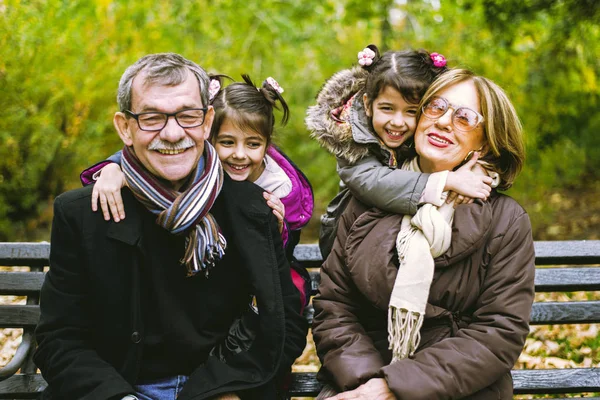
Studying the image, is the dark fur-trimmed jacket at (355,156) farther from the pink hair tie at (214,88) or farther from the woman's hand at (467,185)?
the pink hair tie at (214,88)

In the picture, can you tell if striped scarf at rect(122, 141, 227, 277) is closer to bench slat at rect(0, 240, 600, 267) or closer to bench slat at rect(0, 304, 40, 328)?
bench slat at rect(0, 240, 600, 267)

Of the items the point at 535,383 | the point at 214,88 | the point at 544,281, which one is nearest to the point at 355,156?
the point at 214,88

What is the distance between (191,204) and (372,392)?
1094 mm

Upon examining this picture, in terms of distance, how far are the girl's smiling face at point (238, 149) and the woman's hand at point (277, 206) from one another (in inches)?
9.0

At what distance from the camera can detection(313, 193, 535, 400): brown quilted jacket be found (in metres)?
2.61

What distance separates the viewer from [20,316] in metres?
3.36

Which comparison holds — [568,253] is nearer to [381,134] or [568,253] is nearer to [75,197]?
[381,134]

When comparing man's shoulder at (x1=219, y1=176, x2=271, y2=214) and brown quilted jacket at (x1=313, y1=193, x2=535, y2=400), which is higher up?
man's shoulder at (x1=219, y1=176, x2=271, y2=214)

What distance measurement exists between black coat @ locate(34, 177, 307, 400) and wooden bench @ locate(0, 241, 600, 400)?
0.58 meters

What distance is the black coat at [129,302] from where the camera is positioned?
8.93 feet

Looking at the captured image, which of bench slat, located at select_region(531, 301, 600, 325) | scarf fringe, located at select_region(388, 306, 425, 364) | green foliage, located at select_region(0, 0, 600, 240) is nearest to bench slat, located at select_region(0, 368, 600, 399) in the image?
bench slat, located at select_region(531, 301, 600, 325)

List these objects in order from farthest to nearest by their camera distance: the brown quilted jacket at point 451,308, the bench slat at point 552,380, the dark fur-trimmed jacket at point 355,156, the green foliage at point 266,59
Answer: the green foliage at point 266,59 < the bench slat at point 552,380 < the dark fur-trimmed jacket at point 355,156 < the brown quilted jacket at point 451,308

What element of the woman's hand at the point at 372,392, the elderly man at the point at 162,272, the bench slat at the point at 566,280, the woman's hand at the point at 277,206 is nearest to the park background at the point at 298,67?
the woman's hand at the point at 277,206

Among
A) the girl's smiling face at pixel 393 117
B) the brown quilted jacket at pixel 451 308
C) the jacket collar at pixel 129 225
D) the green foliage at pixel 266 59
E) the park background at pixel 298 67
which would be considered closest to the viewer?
the brown quilted jacket at pixel 451 308
